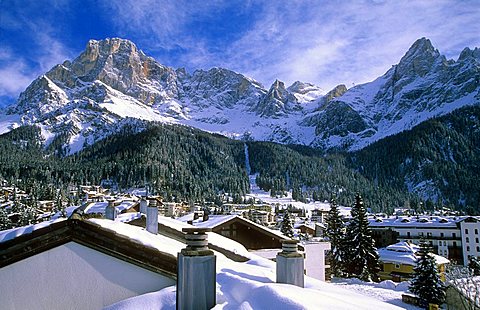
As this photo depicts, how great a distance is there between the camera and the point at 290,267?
4648 millimetres

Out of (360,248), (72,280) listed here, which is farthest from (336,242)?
(72,280)

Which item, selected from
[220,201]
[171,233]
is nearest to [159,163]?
[220,201]

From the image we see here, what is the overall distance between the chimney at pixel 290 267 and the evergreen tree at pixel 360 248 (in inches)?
1287

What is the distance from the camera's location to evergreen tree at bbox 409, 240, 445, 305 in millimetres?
22938

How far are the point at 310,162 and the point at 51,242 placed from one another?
182624 millimetres

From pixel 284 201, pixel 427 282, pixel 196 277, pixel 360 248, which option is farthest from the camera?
pixel 284 201

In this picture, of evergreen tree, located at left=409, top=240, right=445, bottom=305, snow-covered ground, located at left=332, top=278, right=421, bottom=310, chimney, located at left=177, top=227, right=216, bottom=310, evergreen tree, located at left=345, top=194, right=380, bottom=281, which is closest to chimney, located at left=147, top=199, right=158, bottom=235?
chimney, located at left=177, top=227, right=216, bottom=310

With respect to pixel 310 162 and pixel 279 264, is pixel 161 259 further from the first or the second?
pixel 310 162

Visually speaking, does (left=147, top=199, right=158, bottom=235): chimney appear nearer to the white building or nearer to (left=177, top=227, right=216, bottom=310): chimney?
(left=177, top=227, right=216, bottom=310): chimney

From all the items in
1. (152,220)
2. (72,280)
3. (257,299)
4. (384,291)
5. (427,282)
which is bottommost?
(384,291)

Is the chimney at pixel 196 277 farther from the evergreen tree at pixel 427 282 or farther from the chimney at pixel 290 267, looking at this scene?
the evergreen tree at pixel 427 282

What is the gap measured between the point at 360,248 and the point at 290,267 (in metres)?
33.3

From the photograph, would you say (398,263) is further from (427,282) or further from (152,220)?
(152,220)

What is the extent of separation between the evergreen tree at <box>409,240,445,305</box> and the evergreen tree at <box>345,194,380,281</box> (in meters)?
10.4
